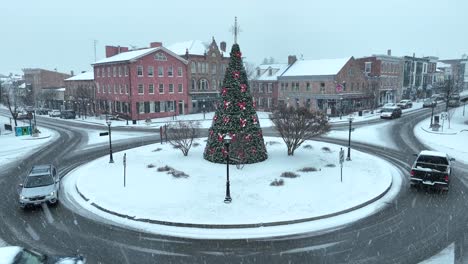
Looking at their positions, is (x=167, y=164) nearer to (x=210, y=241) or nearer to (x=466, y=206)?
(x=210, y=241)

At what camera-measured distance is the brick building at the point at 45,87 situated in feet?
240

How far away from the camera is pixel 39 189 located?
15.3 meters

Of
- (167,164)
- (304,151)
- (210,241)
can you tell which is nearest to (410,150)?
(304,151)

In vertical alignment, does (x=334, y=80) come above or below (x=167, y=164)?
above

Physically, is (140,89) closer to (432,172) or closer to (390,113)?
(390,113)

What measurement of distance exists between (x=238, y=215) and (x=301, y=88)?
4459cm

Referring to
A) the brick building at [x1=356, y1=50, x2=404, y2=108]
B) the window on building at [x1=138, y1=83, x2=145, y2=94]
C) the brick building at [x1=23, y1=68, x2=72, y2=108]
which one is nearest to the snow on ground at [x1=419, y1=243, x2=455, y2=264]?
the window on building at [x1=138, y1=83, x2=145, y2=94]

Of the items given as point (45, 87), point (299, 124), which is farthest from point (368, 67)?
point (45, 87)

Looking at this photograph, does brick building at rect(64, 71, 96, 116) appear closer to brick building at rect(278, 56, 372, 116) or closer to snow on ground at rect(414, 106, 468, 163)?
brick building at rect(278, 56, 372, 116)

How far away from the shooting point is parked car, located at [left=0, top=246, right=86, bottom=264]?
7.96m

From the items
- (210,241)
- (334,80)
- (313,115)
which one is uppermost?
(334,80)

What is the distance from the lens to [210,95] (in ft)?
195

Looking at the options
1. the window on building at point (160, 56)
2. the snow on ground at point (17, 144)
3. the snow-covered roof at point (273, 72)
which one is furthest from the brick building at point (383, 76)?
the snow on ground at point (17, 144)

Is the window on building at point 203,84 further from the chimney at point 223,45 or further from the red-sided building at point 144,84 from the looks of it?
the chimney at point 223,45
